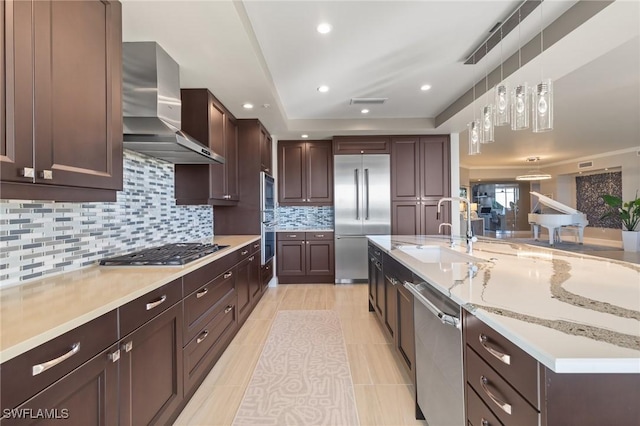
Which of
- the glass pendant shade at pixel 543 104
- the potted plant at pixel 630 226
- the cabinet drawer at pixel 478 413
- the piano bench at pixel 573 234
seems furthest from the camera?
the piano bench at pixel 573 234

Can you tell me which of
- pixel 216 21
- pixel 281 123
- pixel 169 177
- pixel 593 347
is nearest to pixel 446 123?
pixel 281 123

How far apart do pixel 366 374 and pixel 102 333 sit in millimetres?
1745

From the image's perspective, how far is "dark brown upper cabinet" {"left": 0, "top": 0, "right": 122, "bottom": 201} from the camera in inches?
39.8

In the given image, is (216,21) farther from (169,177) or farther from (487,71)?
(487,71)

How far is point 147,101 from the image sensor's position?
2.06 meters

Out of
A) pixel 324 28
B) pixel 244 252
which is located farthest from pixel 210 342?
pixel 324 28

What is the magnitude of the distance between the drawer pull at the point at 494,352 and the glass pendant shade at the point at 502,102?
183 centimetres

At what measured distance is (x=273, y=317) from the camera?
3.30 meters

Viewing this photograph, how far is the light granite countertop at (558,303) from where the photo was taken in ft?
2.15

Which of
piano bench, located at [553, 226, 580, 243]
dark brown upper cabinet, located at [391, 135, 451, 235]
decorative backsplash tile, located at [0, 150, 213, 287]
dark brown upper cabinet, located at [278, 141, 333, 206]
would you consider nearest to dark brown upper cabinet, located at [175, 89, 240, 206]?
decorative backsplash tile, located at [0, 150, 213, 287]

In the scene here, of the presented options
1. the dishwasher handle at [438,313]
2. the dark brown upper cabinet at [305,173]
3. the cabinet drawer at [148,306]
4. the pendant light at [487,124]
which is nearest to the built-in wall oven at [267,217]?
the dark brown upper cabinet at [305,173]

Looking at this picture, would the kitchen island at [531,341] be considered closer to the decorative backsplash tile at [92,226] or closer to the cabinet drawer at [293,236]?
the decorative backsplash tile at [92,226]

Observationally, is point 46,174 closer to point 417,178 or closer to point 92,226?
point 92,226

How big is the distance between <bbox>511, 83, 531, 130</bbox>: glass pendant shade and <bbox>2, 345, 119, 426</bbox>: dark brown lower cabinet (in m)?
2.67
